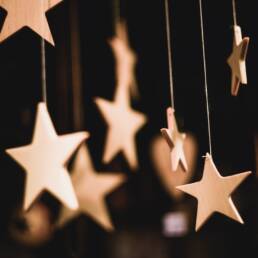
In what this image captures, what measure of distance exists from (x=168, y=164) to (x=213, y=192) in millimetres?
1068

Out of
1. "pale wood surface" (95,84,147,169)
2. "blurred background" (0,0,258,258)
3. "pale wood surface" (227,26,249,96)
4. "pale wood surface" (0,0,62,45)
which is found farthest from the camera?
"blurred background" (0,0,258,258)

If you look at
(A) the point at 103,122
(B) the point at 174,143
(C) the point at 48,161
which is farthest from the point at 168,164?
(C) the point at 48,161

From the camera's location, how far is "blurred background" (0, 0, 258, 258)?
78.7 inches

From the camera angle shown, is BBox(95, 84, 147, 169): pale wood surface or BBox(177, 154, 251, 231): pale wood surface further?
BBox(95, 84, 147, 169): pale wood surface

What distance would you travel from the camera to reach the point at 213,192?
1097 mm

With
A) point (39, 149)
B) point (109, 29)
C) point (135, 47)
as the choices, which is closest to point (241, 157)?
point (135, 47)

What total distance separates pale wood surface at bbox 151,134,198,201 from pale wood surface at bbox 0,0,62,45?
3.88ft

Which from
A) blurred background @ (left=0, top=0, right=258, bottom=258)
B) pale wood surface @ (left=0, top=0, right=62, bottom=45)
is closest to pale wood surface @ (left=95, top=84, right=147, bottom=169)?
blurred background @ (left=0, top=0, right=258, bottom=258)

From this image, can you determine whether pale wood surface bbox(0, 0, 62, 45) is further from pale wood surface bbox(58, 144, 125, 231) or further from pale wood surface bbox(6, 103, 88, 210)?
pale wood surface bbox(58, 144, 125, 231)

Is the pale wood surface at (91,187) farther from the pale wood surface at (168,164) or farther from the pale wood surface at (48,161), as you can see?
the pale wood surface at (48,161)

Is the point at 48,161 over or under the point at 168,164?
over

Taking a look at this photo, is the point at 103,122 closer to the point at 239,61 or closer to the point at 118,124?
the point at 118,124

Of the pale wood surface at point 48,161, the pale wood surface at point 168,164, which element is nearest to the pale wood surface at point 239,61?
the pale wood surface at point 48,161

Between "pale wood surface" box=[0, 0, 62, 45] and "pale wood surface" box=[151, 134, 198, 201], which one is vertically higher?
"pale wood surface" box=[0, 0, 62, 45]
